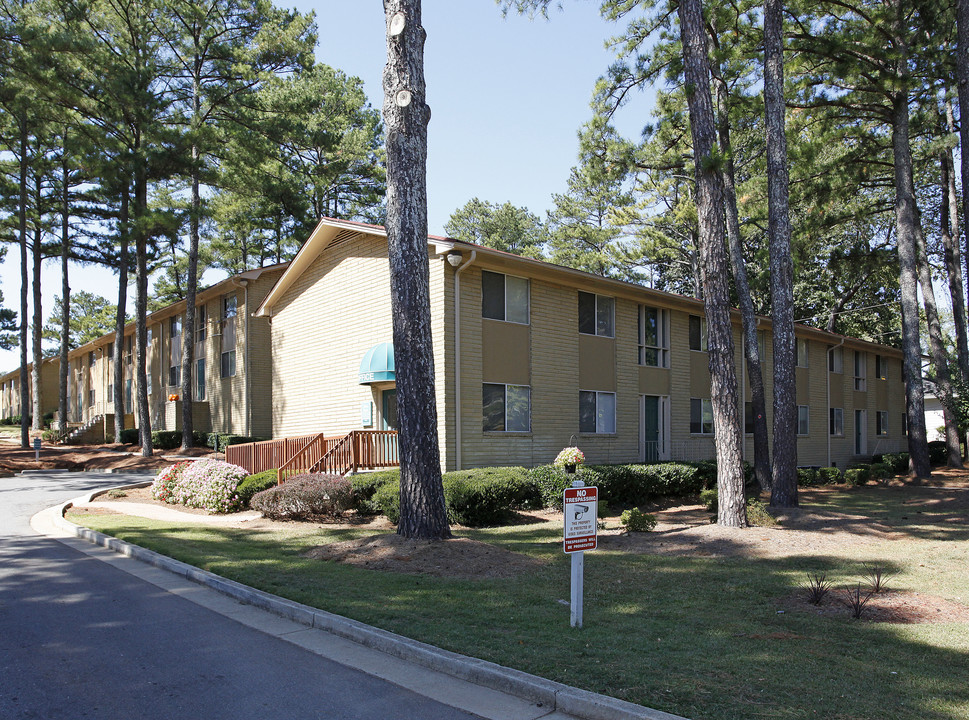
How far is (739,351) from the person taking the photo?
27.7 meters

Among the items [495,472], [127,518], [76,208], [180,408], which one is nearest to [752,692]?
[495,472]

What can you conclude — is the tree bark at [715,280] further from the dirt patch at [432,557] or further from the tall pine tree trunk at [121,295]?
the tall pine tree trunk at [121,295]

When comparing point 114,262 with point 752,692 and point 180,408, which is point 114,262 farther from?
point 752,692

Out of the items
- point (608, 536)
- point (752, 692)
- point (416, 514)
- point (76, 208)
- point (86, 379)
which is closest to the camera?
point (752, 692)

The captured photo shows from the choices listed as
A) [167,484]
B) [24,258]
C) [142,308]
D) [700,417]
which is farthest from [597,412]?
[24,258]

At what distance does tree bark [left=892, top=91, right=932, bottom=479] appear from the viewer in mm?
24781

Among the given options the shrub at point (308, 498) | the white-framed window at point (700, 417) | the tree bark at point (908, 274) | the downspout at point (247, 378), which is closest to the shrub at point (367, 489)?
the shrub at point (308, 498)

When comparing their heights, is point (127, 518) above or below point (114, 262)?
below

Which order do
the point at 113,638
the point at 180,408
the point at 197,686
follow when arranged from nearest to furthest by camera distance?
the point at 197,686
the point at 113,638
the point at 180,408

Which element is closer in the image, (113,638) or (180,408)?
(113,638)

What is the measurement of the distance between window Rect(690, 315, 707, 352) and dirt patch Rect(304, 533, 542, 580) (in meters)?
17.2

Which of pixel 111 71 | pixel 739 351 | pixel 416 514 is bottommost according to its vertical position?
pixel 416 514

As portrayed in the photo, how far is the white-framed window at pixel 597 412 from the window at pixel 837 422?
1604cm

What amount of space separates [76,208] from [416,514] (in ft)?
129
